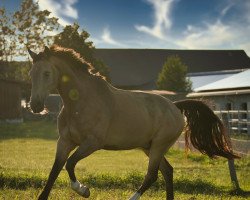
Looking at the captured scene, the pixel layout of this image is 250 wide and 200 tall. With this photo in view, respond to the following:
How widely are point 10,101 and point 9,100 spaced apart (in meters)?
0.13

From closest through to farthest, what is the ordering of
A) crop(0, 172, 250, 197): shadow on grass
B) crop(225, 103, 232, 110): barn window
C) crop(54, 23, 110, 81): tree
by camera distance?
1. crop(0, 172, 250, 197): shadow on grass
2. crop(225, 103, 232, 110): barn window
3. crop(54, 23, 110, 81): tree

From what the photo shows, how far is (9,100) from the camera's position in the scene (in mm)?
36906

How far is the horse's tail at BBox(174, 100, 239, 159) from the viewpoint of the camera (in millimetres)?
8336

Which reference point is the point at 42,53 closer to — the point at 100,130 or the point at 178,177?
the point at 100,130

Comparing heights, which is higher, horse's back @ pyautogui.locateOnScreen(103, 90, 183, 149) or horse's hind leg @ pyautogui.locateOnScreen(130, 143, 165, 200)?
horse's back @ pyautogui.locateOnScreen(103, 90, 183, 149)

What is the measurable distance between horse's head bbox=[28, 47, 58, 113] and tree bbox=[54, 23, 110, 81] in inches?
1469

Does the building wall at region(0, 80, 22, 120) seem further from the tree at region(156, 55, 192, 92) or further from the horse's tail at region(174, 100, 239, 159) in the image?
the horse's tail at region(174, 100, 239, 159)

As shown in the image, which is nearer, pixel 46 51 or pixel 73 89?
pixel 46 51

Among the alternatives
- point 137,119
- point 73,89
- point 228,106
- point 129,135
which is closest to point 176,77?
point 228,106

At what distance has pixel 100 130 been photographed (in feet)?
20.3

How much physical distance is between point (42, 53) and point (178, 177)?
219 inches

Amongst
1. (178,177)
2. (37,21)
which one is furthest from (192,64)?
(178,177)

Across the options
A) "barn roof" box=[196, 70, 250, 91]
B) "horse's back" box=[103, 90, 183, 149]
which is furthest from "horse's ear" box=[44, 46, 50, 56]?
"barn roof" box=[196, 70, 250, 91]

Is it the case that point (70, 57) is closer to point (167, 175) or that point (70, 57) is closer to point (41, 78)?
point (41, 78)
